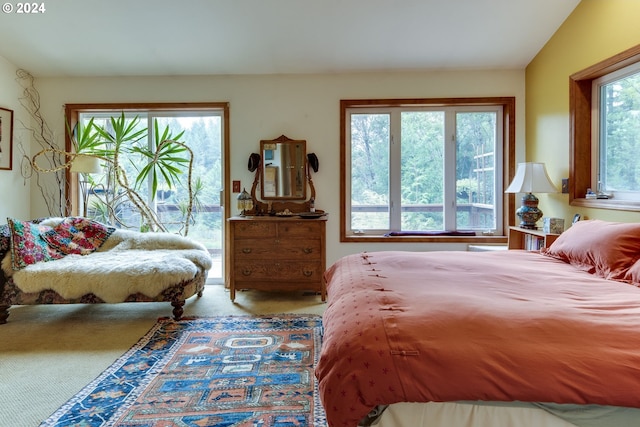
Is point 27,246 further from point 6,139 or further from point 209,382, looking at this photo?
point 209,382

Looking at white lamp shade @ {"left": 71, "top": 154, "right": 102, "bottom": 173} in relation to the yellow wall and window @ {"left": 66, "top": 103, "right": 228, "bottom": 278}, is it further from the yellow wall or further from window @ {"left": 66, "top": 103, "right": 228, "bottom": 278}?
the yellow wall

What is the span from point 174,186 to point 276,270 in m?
1.62

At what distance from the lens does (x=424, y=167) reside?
405 cm

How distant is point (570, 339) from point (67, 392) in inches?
89.4

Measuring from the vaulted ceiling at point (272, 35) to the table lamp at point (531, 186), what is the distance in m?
1.21

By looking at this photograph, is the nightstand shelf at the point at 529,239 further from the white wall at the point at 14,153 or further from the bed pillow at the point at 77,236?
the white wall at the point at 14,153

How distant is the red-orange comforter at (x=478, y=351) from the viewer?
105 cm

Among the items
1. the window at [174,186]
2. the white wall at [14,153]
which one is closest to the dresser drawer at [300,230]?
the window at [174,186]

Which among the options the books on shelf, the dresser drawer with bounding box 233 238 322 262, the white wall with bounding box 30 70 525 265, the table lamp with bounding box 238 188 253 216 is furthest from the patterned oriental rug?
the books on shelf

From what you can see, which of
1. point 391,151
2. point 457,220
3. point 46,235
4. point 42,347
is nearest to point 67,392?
point 42,347

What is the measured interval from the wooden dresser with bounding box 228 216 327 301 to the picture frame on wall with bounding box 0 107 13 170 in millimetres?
2411

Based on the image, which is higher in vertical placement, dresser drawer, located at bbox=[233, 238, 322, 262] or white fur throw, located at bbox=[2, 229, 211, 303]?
dresser drawer, located at bbox=[233, 238, 322, 262]

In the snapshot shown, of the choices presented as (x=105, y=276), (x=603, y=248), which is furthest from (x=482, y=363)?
(x=105, y=276)

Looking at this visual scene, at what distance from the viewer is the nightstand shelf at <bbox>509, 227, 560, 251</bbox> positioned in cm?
294
